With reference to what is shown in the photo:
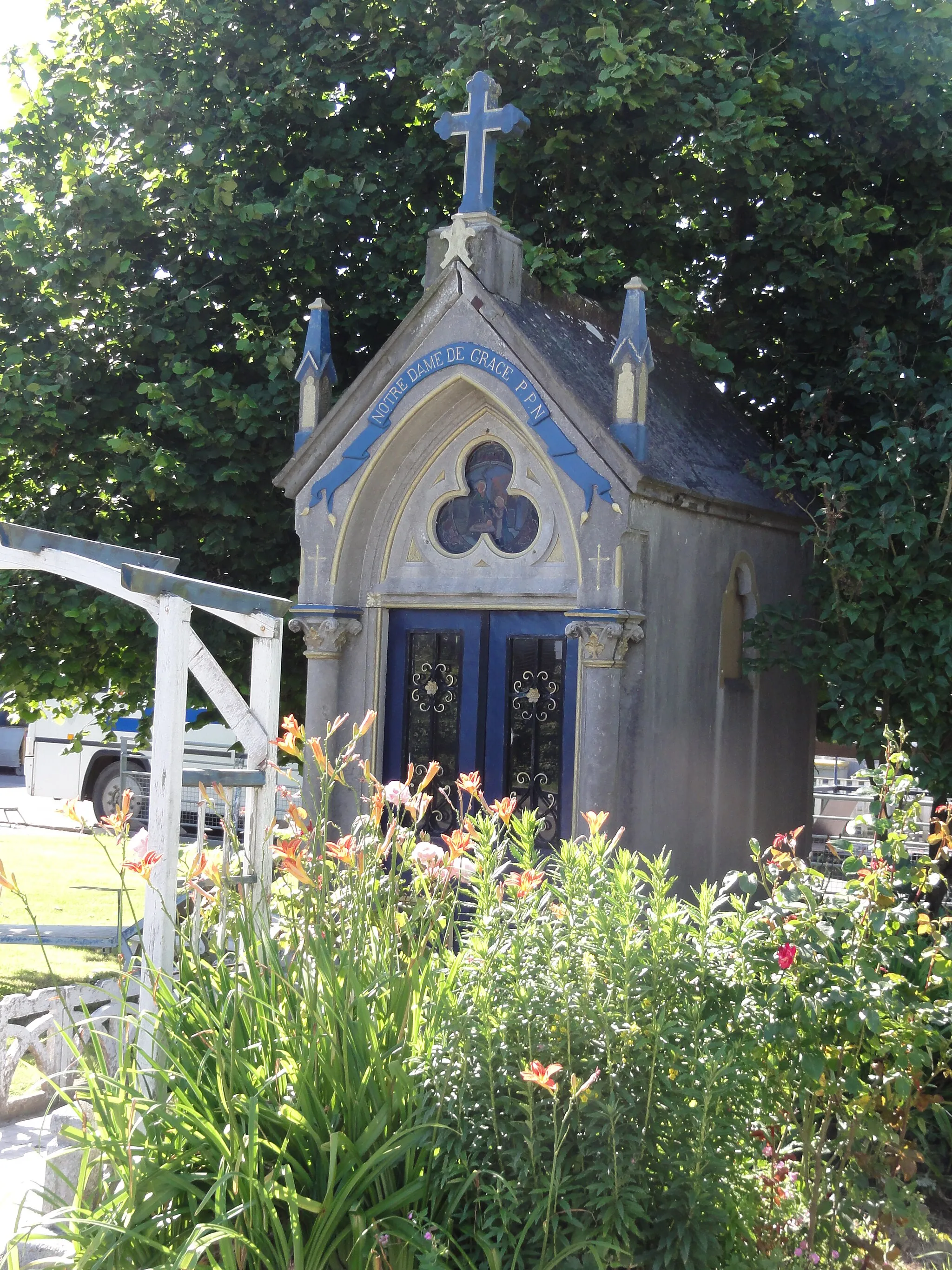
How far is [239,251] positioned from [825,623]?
4989 millimetres

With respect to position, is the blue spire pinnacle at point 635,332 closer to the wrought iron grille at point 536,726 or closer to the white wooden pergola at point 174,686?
the wrought iron grille at point 536,726

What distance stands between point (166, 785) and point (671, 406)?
5.14m

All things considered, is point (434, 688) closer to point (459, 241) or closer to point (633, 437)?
point (633, 437)

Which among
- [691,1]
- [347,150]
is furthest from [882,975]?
[347,150]

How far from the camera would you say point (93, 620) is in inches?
372

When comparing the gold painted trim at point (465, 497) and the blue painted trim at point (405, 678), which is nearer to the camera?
the gold painted trim at point (465, 497)

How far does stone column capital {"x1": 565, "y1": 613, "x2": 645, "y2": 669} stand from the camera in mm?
7094

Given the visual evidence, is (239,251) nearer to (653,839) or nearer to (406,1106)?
(653,839)

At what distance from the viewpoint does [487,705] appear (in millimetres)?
7832

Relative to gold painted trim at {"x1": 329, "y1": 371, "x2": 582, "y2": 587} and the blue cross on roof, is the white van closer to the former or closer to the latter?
gold painted trim at {"x1": 329, "y1": 371, "x2": 582, "y2": 587}

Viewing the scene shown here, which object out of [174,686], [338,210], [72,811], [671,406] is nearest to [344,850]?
[72,811]

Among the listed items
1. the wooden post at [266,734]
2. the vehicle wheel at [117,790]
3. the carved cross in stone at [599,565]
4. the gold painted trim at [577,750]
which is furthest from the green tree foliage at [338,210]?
the vehicle wheel at [117,790]

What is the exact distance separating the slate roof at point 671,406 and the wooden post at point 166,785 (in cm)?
339

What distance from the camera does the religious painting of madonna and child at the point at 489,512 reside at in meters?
7.79
